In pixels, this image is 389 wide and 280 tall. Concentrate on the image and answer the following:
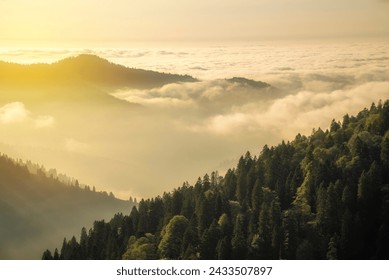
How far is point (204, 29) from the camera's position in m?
32.0

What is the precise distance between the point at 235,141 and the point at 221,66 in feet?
13.1

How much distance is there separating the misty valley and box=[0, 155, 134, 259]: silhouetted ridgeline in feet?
0.57

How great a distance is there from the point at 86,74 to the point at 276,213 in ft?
54.6

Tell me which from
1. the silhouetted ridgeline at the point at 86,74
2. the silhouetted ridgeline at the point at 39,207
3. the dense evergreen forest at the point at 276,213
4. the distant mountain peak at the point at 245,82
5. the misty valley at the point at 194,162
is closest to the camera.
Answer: the dense evergreen forest at the point at 276,213

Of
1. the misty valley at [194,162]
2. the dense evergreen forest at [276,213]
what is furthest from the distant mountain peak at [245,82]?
the dense evergreen forest at [276,213]

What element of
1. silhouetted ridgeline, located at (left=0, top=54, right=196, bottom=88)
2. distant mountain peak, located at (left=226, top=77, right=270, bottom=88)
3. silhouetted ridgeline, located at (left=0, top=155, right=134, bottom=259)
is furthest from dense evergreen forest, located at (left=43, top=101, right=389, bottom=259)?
silhouetted ridgeline, located at (left=0, top=54, right=196, bottom=88)

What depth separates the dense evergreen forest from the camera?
27094 millimetres

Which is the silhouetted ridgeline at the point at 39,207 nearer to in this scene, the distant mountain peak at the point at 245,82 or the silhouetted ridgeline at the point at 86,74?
the silhouetted ridgeline at the point at 86,74

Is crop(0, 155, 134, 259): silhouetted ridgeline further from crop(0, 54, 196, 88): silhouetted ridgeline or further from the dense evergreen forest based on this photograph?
crop(0, 54, 196, 88): silhouetted ridgeline

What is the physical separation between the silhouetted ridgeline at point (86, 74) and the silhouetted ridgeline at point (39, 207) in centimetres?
492

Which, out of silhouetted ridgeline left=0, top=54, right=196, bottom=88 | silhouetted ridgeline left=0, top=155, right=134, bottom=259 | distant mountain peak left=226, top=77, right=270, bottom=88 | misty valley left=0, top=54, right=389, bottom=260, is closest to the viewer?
misty valley left=0, top=54, right=389, bottom=260

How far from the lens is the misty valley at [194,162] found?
91.3 feet
